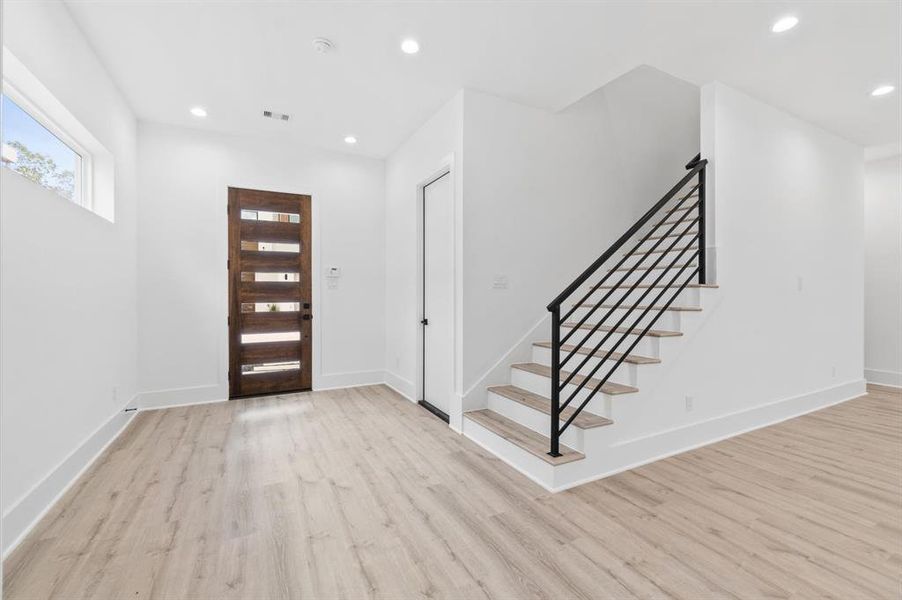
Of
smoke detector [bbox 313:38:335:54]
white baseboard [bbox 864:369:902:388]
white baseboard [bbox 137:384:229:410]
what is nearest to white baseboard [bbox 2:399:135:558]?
white baseboard [bbox 137:384:229:410]

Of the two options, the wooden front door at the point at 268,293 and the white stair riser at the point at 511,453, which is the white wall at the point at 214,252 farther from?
the white stair riser at the point at 511,453

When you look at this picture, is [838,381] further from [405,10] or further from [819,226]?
[405,10]

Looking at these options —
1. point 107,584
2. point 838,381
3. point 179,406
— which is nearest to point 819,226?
point 838,381

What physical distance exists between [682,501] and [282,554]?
2161 millimetres

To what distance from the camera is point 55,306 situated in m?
2.37

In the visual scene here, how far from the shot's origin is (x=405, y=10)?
250 cm

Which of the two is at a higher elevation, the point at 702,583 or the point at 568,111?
the point at 568,111

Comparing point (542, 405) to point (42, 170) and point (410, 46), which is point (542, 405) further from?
point (42, 170)

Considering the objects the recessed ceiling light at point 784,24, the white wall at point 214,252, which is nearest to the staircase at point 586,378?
the recessed ceiling light at point 784,24

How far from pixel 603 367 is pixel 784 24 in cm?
256

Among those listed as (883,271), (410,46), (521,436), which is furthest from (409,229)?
(883,271)

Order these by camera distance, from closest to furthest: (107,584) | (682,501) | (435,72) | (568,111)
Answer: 1. (107,584)
2. (682,501)
3. (435,72)
4. (568,111)

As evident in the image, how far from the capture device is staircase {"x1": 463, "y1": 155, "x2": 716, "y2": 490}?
2545 millimetres

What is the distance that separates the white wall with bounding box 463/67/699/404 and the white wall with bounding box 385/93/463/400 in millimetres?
176
